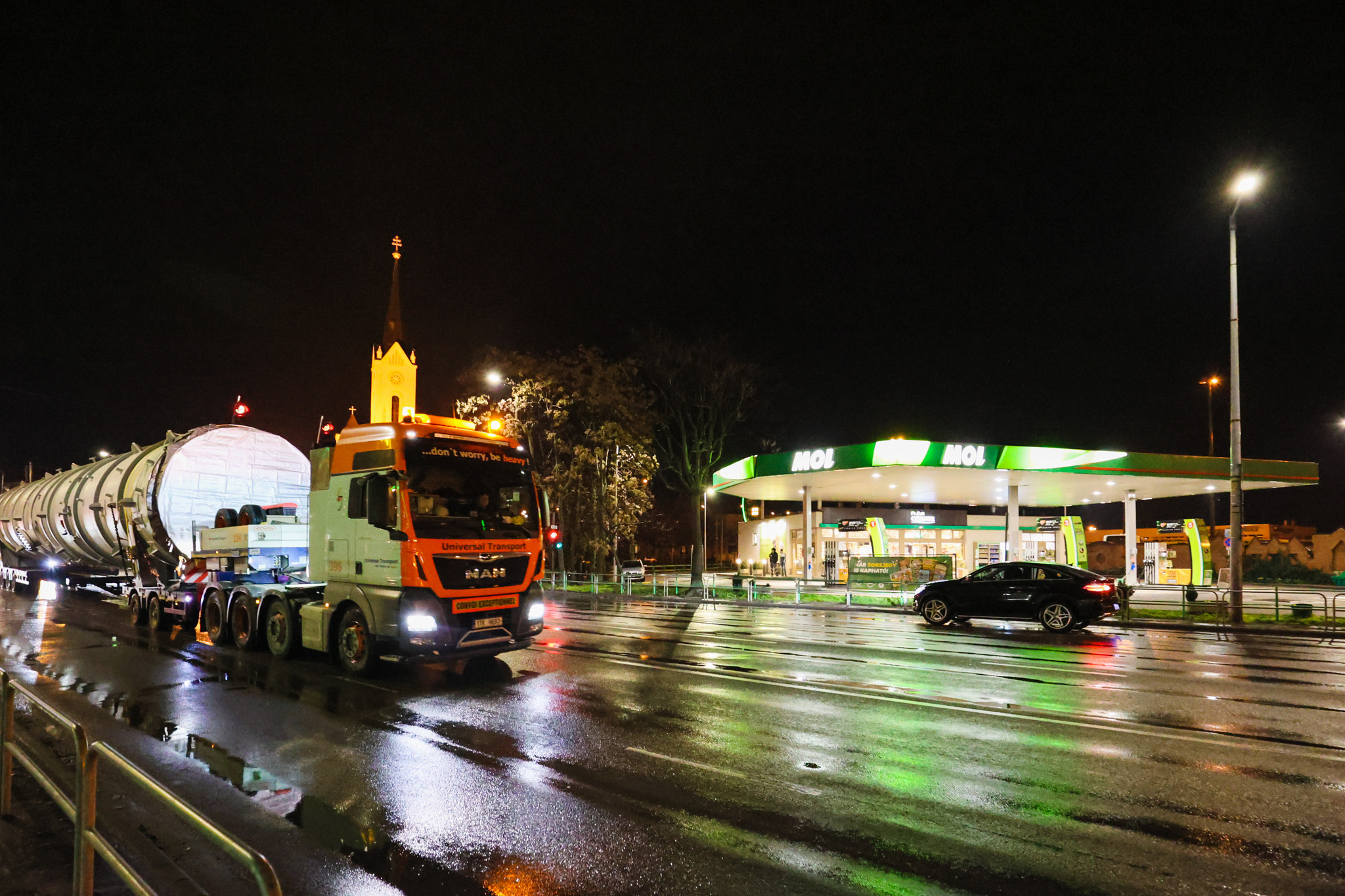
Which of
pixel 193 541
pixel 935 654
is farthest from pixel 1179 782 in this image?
pixel 193 541

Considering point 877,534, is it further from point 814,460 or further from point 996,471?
point 996,471

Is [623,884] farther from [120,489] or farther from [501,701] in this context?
[120,489]

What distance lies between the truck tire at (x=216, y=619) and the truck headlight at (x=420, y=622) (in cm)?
550

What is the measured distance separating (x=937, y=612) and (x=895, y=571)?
9.56 metres

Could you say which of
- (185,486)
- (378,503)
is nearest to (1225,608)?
(378,503)

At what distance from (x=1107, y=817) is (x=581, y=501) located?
31196 mm

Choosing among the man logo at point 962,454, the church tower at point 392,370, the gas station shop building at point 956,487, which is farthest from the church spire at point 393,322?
the man logo at point 962,454

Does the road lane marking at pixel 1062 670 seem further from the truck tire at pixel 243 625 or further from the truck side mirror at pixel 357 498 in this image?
the truck tire at pixel 243 625

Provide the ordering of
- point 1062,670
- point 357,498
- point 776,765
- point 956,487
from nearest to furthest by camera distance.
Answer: point 776,765 < point 357,498 < point 1062,670 < point 956,487

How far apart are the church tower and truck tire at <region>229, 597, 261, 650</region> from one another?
2654 inches

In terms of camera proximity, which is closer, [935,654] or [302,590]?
[302,590]

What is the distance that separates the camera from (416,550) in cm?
994

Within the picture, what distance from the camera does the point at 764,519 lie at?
170ft

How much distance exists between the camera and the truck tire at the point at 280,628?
12.0m
